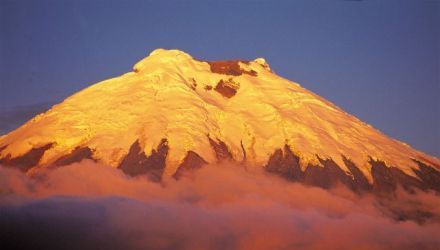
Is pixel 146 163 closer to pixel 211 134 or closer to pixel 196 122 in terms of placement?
pixel 196 122

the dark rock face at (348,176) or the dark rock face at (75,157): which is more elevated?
the dark rock face at (348,176)

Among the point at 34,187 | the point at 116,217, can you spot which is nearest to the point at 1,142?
the point at 34,187

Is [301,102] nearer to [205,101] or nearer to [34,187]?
[205,101]

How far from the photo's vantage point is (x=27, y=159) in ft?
531

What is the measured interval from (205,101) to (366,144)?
3119 cm

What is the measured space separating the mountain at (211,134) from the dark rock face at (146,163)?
0.56ft

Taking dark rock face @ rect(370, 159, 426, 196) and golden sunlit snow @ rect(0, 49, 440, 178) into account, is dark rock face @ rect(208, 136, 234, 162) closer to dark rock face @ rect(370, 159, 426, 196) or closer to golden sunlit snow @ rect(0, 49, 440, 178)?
golden sunlit snow @ rect(0, 49, 440, 178)

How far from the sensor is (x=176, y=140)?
161625 mm

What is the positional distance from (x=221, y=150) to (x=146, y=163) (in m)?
14.6

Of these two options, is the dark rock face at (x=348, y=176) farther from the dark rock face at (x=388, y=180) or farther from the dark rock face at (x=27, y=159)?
the dark rock face at (x=27, y=159)

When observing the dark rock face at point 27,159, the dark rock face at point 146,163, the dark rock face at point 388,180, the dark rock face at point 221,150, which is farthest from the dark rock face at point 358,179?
the dark rock face at point 27,159

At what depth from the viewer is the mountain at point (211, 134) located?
16062 centimetres

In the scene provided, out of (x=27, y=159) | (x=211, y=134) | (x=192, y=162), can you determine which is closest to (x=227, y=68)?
(x=211, y=134)

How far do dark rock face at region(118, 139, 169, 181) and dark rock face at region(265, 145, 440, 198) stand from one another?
18.9 metres
